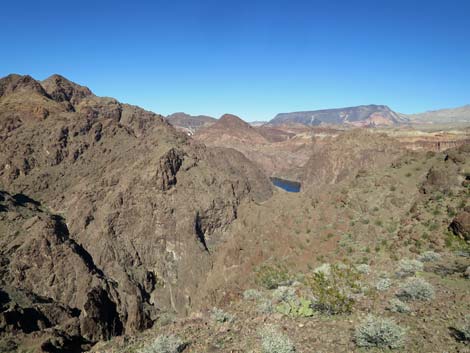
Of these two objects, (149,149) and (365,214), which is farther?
(149,149)

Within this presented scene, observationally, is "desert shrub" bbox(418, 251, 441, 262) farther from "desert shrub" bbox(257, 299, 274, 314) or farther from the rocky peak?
the rocky peak

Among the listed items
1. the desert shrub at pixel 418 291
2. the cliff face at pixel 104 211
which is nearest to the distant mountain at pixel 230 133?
the cliff face at pixel 104 211

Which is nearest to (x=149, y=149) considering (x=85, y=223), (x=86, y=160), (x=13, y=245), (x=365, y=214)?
(x=86, y=160)

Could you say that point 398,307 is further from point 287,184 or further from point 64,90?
point 287,184

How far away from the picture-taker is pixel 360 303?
1115 cm

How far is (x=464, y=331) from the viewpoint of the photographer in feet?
24.4

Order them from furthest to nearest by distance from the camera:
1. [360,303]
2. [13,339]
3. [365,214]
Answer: [365,214] → [13,339] → [360,303]

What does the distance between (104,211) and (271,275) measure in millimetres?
30709

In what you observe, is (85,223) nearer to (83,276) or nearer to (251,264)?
(83,276)

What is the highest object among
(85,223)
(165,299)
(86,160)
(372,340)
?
(86,160)

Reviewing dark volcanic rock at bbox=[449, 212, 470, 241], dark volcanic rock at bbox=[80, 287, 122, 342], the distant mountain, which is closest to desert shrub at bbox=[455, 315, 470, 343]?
dark volcanic rock at bbox=[449, 212, 470, 241]

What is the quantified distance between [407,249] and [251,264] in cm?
1153

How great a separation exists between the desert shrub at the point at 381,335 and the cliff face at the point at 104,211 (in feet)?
72.2

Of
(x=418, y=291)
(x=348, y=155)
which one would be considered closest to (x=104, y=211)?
(x=418, y=291)
